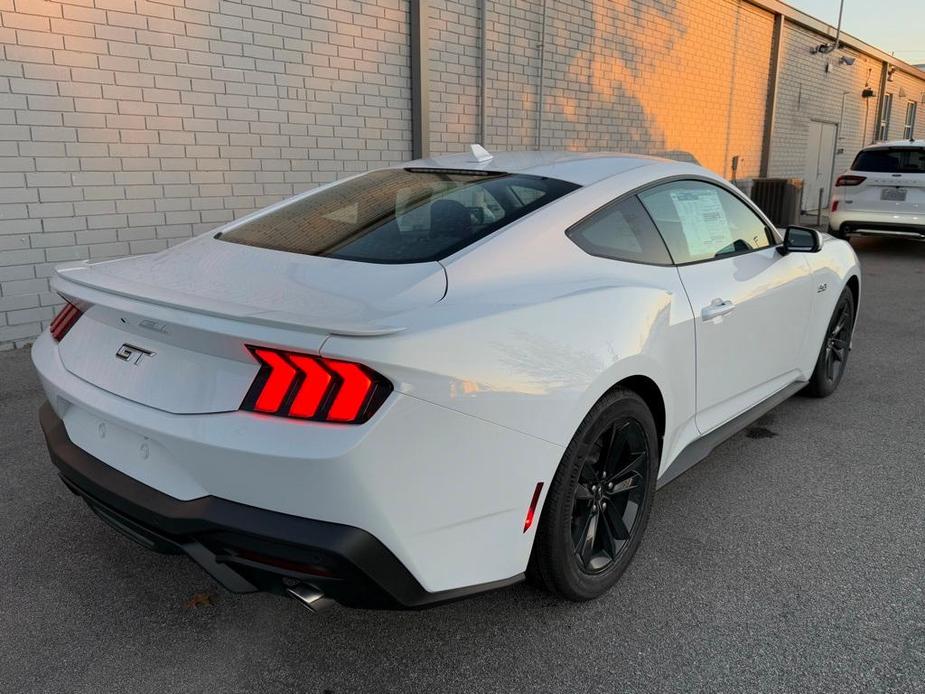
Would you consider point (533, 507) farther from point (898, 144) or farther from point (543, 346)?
point (898, 144)

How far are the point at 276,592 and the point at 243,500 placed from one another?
27 cm

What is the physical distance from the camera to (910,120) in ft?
90.8

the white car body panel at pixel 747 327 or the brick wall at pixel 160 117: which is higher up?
the brick wall at pixel 160 117

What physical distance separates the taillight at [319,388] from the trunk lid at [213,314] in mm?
51

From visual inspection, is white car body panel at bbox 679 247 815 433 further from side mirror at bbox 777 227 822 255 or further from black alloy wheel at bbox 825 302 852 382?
black alloy wheel at bbox 825 302 852 382

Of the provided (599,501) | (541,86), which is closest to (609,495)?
(599,501)

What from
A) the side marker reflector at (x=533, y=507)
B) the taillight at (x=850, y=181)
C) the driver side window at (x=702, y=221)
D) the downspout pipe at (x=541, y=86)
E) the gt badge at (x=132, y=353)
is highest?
the downspout pipe at (x=541, y=86)

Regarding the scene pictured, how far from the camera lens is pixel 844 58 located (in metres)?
19.8

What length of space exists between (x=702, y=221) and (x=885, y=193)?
9.32 m

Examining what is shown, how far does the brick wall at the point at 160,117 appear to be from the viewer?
5.57 meters

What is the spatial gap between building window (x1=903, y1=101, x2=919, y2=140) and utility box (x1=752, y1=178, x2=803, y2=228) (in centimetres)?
1651

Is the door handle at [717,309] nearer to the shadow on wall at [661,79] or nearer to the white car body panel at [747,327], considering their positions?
the white car body panel at [747,327]

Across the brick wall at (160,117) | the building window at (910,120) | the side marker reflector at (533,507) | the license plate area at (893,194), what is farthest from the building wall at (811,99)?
the side marker reflector at (533,507)

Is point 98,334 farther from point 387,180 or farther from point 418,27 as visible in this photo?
point 418,27
